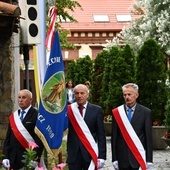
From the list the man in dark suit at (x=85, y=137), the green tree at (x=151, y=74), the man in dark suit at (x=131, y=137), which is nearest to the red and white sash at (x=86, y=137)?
the man in dark suit at (x=85, y=137)

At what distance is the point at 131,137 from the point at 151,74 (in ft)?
33.4

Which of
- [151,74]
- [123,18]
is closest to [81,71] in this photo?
[123,18]

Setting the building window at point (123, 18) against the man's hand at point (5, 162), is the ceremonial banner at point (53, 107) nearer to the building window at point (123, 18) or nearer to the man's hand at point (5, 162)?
the man's hand at point (5, 162)

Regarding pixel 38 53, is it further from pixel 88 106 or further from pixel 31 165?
pixel 31 165

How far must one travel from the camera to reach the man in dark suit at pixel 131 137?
9.18 meters

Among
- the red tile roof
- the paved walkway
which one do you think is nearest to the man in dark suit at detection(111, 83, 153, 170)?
the paved walkway

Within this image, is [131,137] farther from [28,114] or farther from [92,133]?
[28,114]

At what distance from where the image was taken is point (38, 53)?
1182 centimetres

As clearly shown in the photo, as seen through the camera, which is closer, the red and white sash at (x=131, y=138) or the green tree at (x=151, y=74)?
the red and white sash at (x=131, y=138)

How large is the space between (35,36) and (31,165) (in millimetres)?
6100

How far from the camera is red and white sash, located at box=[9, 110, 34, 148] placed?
9.20m

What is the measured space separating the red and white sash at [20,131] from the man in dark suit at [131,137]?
1051 millimetres

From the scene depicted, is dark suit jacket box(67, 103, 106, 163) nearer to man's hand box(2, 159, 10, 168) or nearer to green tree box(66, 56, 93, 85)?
man's hand box(2, 159, 10, 168)

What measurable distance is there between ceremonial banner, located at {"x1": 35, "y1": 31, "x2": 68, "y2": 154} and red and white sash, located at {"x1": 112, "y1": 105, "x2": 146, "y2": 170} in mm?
756
